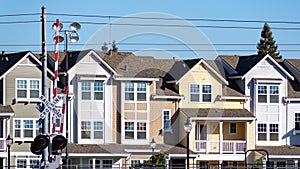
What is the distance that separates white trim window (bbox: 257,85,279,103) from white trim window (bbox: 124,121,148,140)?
825 centimetres

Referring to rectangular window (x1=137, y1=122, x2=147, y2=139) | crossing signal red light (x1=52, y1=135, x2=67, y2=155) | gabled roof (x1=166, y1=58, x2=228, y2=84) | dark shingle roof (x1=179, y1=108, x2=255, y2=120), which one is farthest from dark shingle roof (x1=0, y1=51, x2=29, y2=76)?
crossing signal red light (x1=52, y1=135, x2=67, y2=155)

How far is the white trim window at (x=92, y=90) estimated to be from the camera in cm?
5278

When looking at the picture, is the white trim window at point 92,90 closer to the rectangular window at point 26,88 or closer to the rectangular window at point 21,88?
the rectangular window at point 26,88

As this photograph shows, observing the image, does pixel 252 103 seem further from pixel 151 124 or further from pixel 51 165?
pixel 51 165

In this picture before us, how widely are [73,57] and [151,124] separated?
660cm

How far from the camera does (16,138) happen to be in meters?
50.6

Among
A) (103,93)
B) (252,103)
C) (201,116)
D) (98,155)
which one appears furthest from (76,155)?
(252,103)

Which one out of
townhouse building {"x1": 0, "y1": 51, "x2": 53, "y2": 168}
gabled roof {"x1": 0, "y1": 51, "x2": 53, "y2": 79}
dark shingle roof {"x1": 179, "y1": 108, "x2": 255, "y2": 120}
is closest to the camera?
townhouse building {"x1": 0, "y1": 51, "x2": 53, "y2": 168}

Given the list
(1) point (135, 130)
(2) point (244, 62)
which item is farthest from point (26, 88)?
(2) point (244, 62)

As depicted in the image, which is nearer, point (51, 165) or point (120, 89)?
point (51, 165)

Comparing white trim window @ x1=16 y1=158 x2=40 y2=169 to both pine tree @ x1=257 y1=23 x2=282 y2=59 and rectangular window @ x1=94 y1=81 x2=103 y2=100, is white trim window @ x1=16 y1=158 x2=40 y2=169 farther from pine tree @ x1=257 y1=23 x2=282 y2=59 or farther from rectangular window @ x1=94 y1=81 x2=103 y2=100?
pine tree @ x1=257 y1=23 x2=282 y2=59

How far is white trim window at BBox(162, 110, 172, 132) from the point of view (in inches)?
2143

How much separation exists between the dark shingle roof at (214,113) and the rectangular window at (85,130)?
20.5ft

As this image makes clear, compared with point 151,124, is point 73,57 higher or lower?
higher
